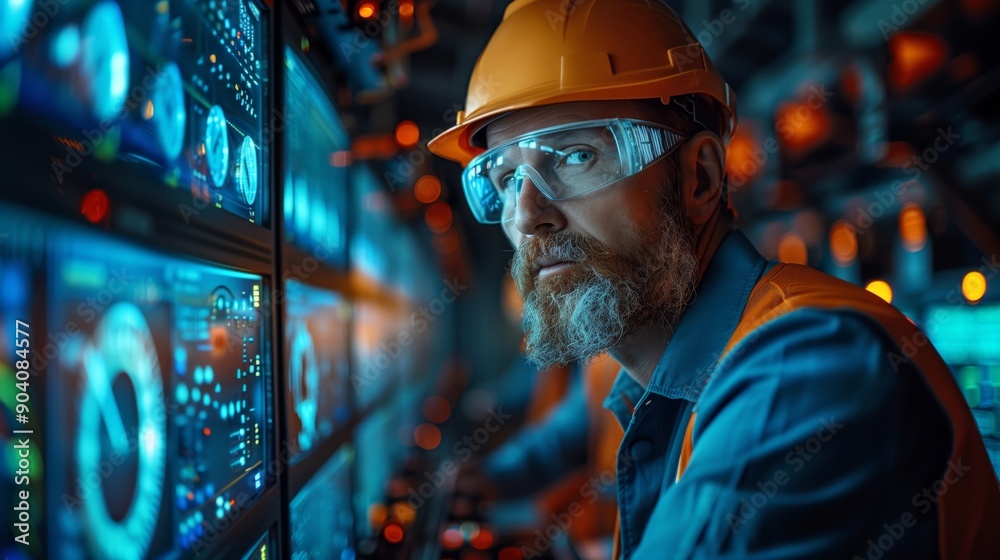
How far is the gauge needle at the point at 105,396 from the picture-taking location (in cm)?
74

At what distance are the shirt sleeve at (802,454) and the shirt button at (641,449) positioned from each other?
0.44 metres

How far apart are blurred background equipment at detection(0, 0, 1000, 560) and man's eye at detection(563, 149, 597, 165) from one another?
0.63m

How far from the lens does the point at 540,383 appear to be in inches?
235

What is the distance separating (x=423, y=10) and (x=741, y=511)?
199 centimetres

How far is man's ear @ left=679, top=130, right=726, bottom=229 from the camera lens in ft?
5.20

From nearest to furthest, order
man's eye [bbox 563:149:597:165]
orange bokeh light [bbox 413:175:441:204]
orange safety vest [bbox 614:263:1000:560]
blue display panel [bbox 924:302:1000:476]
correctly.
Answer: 1. orange safety vest [bbox 614:263:1000:560]
2. man's eye [bbox 563:149:597:165]
3. blue display panel [bbox 924:302:1000:476]
4. orange bokeh light [bbox 413:175:441:204]

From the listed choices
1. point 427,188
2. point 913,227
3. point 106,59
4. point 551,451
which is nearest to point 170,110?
point 106,59

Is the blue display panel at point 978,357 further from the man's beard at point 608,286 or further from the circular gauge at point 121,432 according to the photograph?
the circular gauge at point 121,432

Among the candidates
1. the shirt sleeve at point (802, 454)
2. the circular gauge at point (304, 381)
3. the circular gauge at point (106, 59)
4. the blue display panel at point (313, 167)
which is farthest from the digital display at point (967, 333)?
the circular gauge at point (106, 59)

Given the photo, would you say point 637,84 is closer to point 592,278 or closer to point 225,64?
point 592,278

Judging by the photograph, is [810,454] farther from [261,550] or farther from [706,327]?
[261,550]

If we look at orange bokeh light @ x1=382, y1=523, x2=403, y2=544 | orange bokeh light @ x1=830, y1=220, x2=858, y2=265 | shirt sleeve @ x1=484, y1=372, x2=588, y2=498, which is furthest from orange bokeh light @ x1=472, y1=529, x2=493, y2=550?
orange bokeh light @ x1=830, y1=220, x2=858, y2=265

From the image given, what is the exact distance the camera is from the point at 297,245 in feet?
5.40

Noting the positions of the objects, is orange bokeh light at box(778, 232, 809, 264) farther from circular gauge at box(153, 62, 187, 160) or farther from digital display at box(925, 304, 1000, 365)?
circular gauge at box(153, 62, 187, 160)
